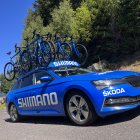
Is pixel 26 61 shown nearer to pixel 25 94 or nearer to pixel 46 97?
pixel 25 94

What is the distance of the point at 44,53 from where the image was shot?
1323 centimetres

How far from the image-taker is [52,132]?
340 inches

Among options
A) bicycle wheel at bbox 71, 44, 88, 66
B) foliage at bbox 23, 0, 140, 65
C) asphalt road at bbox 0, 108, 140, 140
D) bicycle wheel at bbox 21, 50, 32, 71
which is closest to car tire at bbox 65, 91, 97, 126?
asphalt road at bbox 0, 108, 140, 140

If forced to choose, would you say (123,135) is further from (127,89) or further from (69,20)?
(69,20)

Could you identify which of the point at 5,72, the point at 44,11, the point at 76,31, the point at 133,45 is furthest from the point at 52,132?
the point at 44,11

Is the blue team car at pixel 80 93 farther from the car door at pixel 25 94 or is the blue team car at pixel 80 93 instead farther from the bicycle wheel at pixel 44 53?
the bicycle wheel at pixel 44 53

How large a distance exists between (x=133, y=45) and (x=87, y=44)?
264 inches

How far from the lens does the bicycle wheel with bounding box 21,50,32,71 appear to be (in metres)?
14.4

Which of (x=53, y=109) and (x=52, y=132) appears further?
(x=53, y=109)

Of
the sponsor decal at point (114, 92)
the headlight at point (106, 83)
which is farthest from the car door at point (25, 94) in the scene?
the sponsor decal at point (114, 92)

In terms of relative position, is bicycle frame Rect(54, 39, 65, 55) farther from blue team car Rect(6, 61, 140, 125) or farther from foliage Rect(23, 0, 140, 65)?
foliage Rect(23, 0, 140, 65)

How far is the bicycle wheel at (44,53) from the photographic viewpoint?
42.3 feet

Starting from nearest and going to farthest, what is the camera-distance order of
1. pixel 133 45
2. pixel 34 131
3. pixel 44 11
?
pixel 34 131 < pixel 133 45 < pixel 44 11

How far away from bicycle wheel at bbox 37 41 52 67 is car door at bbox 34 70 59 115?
2.57m
